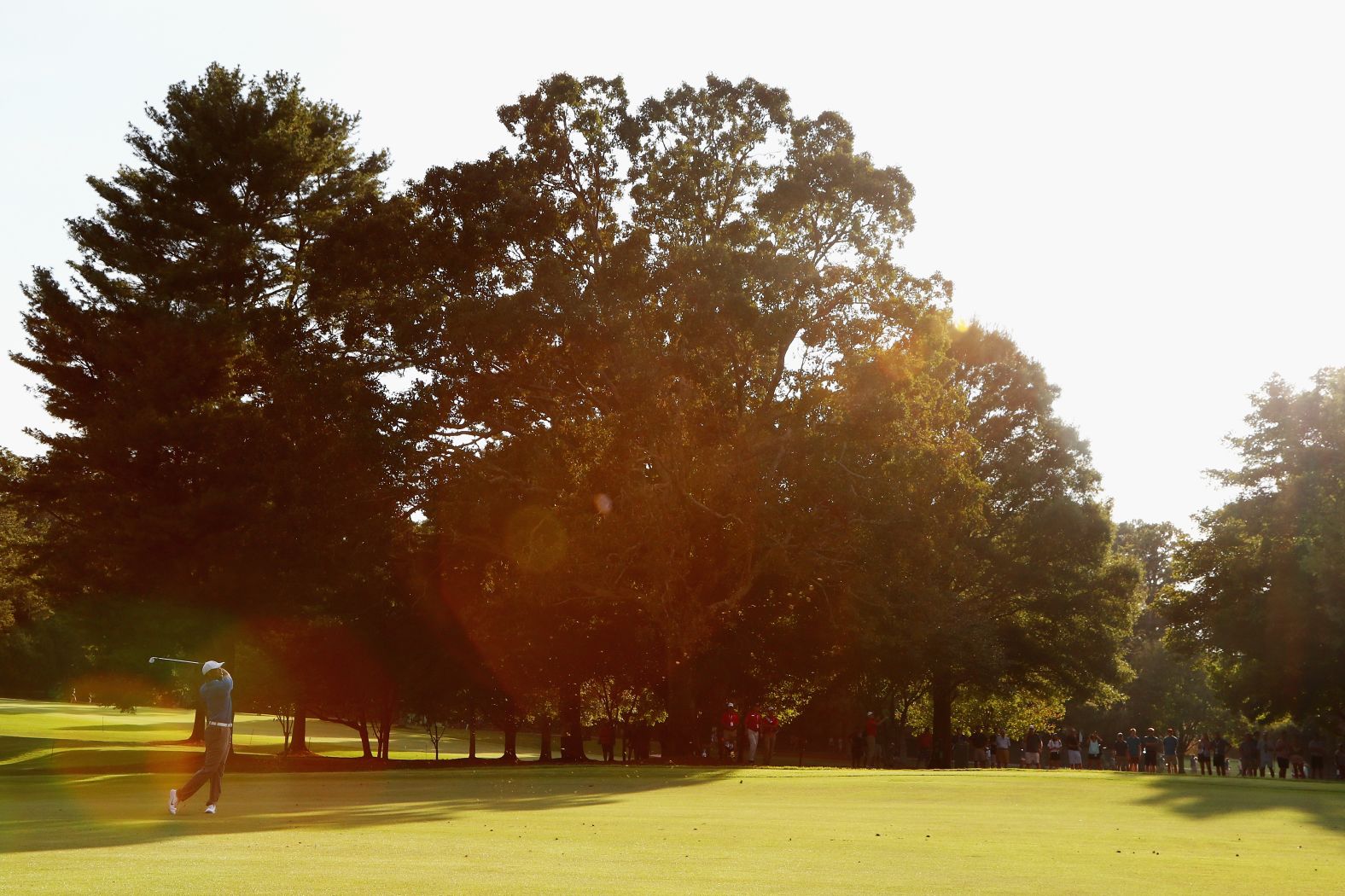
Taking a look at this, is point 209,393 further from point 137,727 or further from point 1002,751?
point 137,727

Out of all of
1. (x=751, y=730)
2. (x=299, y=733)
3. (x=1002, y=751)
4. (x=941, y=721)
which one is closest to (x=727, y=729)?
(x=751, y=730)

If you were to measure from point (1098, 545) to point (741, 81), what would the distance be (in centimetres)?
2526

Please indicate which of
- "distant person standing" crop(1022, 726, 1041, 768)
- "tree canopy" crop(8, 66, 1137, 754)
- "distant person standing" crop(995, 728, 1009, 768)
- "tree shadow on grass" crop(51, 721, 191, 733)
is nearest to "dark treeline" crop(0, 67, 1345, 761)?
"tree canopy" crop(8, 66, 1137, 754)

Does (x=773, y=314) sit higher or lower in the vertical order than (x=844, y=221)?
lower

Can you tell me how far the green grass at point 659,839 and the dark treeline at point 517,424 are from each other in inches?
419

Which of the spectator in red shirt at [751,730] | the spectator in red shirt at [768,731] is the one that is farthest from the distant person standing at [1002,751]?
the spectator in red shirt at [751,730]

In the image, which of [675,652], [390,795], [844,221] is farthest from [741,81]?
[390,795]

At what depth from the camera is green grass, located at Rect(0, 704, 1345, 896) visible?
9805 mm

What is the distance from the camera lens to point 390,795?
2166cm

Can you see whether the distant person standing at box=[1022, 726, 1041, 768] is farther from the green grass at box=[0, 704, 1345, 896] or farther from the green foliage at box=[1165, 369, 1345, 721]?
the green grass at box=[0, 704, 1345, 896]

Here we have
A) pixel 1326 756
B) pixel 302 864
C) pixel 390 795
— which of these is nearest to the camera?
pixel 302 864

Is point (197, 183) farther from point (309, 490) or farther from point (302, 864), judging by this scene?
point (302, 864)

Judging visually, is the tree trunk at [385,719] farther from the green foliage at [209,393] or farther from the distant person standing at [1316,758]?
the distant person standing at [1316,758]

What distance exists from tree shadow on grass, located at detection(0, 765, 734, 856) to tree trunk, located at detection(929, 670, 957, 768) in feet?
78.1
